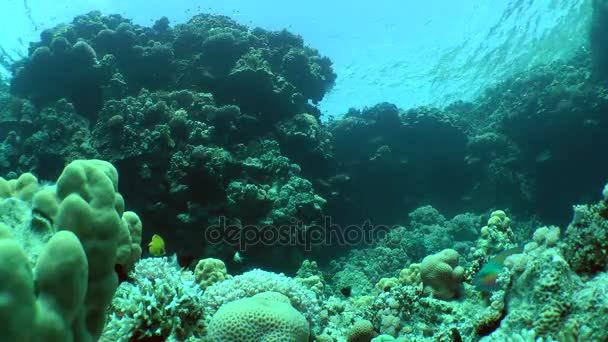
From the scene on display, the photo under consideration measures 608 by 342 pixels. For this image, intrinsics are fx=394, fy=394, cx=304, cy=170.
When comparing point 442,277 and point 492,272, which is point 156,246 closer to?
point 442,277

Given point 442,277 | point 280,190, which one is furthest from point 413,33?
point 442,277

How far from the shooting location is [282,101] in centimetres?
1418

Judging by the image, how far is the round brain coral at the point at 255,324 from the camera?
3773mm

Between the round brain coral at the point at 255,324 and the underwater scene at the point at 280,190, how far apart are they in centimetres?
2

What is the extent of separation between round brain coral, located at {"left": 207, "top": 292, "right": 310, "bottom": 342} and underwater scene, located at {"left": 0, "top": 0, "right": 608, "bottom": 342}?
0.02m

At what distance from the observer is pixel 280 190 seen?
11.3 meters

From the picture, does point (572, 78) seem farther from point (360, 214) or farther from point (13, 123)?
point (13, 123)

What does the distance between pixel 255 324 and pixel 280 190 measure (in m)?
7.58

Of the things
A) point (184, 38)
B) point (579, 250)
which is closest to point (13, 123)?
point (184, 38)

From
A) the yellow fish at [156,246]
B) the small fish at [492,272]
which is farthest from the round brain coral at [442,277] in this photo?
the yellow fish at [156,246]

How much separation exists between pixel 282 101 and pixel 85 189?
457 inches
